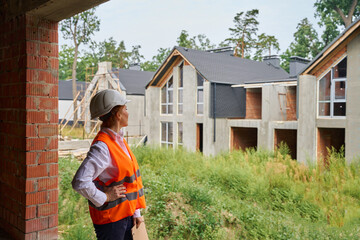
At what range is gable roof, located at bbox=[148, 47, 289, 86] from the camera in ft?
64.6

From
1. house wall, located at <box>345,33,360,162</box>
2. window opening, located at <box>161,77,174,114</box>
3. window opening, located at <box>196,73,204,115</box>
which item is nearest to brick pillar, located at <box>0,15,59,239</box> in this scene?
house wall, located at <box>345,33,360,162</box>

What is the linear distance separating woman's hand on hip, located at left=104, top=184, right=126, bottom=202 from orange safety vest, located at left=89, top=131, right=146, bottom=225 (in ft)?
0.10

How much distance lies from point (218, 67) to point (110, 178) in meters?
19.3

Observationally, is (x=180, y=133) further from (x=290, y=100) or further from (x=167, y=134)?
(x=290, y=100)

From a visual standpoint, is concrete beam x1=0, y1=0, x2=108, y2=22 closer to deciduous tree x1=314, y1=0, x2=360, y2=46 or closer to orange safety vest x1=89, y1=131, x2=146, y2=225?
orange safety vest x1=89, y1=131, x2=146, y2=225

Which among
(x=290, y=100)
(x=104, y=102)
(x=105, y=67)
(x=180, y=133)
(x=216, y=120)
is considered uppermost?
(x=105, y=67)

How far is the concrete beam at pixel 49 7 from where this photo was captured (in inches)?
112

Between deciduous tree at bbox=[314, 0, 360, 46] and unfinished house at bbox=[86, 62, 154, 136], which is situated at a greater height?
deciduous tree at bbox=[314, 0, 360, 46]

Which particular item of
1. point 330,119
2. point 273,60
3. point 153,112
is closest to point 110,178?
point 330,119

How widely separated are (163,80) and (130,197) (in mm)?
20342

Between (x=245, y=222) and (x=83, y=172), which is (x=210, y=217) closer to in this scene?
(x=245, y=222)

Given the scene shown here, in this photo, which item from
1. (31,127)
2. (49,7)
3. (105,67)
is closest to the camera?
(49,7)

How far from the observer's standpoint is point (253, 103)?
2133cm
